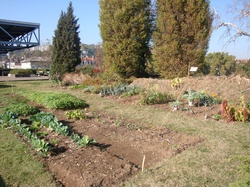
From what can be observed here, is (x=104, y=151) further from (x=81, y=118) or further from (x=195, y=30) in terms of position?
(x=195, y=30)

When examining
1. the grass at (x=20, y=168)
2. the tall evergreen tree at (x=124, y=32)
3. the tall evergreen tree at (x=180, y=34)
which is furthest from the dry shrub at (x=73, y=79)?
the grass at (x=20, y=168)

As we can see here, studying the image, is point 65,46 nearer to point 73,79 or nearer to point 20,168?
point 73,79

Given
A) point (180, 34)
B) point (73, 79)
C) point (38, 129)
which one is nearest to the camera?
point (38, 129)

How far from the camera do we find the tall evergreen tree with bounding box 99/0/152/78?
1341cm

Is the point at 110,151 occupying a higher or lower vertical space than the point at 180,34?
lower

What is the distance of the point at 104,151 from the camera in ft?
12.7

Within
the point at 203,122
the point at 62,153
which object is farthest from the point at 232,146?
the point at 62,153

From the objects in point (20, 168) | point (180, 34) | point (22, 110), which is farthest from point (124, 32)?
point (20, 168)

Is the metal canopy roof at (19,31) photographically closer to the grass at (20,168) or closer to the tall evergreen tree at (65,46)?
the tall evergreen tree at (65,46)

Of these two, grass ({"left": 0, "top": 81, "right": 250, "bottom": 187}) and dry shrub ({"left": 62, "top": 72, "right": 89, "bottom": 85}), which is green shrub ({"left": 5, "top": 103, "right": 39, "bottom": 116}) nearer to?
grass ({"left": 0, "top": 81, "right": 250, "bottom": 187})

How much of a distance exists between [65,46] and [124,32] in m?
6.90

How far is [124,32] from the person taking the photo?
44.2 feet

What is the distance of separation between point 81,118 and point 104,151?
2372mm

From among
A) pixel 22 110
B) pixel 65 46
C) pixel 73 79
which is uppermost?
pixel 65 46
